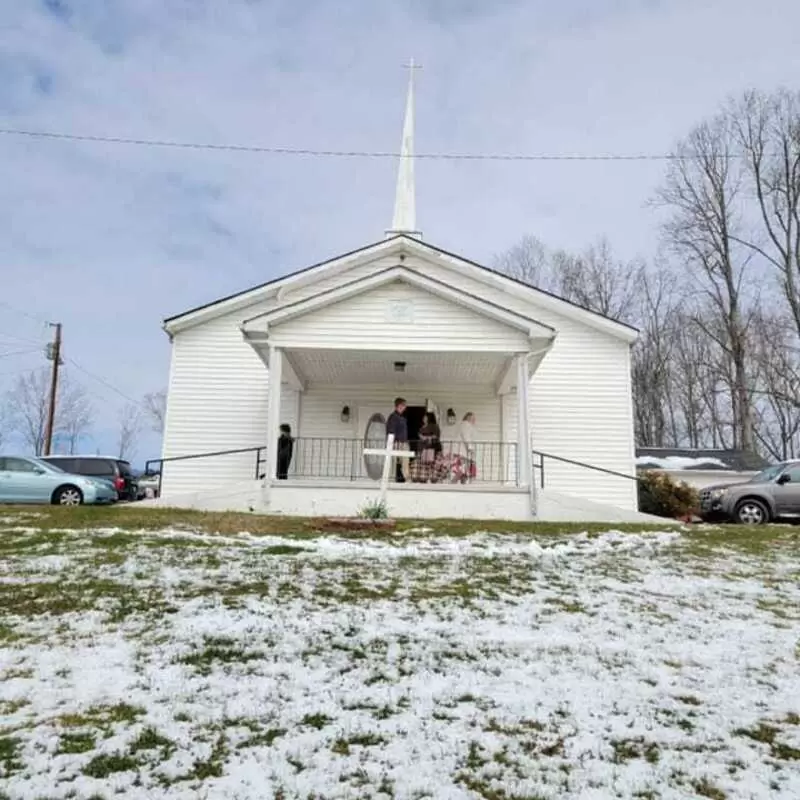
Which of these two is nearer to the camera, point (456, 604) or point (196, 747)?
point (196, 747)

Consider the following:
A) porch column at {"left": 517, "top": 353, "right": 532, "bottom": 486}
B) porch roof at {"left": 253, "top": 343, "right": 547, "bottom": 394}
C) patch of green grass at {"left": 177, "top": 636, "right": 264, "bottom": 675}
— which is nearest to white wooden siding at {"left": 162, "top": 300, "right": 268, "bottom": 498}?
porch roof at {"left": 253, "top": 343, "right": 547, "bottom": 394}

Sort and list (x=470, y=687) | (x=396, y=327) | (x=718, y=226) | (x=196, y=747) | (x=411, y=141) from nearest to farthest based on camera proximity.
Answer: (x=196, y=747) → (x=470, y=687) → (x=396, y=327) → (x=411, y=141) → (x=718, y=226)

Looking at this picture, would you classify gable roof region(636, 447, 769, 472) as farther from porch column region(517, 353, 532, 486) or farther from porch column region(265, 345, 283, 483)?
porch column region(265, 345, 283, 483)

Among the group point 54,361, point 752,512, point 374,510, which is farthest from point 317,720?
point 54,361

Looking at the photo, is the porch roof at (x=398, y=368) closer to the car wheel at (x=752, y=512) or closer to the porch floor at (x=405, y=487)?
the porch floor at (x=405, y=487)

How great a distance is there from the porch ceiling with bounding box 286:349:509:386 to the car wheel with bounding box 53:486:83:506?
6.69 m

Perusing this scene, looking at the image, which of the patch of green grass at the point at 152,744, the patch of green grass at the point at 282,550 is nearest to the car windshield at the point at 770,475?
the patch of green grass at the point at 282,550

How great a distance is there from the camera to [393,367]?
13.0 meters

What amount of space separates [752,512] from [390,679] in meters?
12.8

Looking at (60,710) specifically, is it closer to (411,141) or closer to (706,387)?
(411,141)

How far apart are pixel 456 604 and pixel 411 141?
16511mm

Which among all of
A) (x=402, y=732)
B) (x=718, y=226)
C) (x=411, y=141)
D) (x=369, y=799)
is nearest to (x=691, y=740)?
(x=402, y=732)

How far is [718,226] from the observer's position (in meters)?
29.1

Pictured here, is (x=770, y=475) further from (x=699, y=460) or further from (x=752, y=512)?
(x=699, y=460)
